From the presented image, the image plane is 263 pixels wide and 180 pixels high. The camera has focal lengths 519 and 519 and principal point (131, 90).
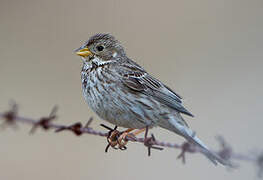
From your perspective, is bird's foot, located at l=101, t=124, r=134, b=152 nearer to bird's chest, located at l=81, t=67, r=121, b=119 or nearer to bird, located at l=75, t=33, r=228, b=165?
bird, located at l=75, t=33, r=228, b=165

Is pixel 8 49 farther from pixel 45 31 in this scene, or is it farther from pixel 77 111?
pixel 77 111

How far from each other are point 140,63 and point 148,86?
4457 mm

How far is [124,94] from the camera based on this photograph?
5.59 metres

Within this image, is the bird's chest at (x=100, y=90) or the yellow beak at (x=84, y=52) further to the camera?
the yellow beak at (x=84, y=52)

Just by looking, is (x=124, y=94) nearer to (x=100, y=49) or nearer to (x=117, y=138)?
(x=117, y=138)

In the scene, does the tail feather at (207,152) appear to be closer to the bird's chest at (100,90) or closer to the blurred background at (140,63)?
the bird's chest at (100,90)

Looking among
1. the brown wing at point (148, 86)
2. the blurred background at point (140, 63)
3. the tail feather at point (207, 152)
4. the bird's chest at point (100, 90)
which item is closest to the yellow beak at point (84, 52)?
the bird's chest at point (100, 90)

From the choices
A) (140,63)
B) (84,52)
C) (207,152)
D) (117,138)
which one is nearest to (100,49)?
(84,52)

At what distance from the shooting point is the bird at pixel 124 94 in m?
5.49

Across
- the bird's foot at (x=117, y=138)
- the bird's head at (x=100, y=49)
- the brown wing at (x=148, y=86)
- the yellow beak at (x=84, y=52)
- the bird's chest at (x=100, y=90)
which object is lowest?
the bird's foot at (x=117, y=138)

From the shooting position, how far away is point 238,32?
1238 centimetres

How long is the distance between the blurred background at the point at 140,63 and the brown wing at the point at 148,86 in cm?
176

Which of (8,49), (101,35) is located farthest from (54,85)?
(101,35)

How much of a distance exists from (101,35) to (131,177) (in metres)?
2.88
